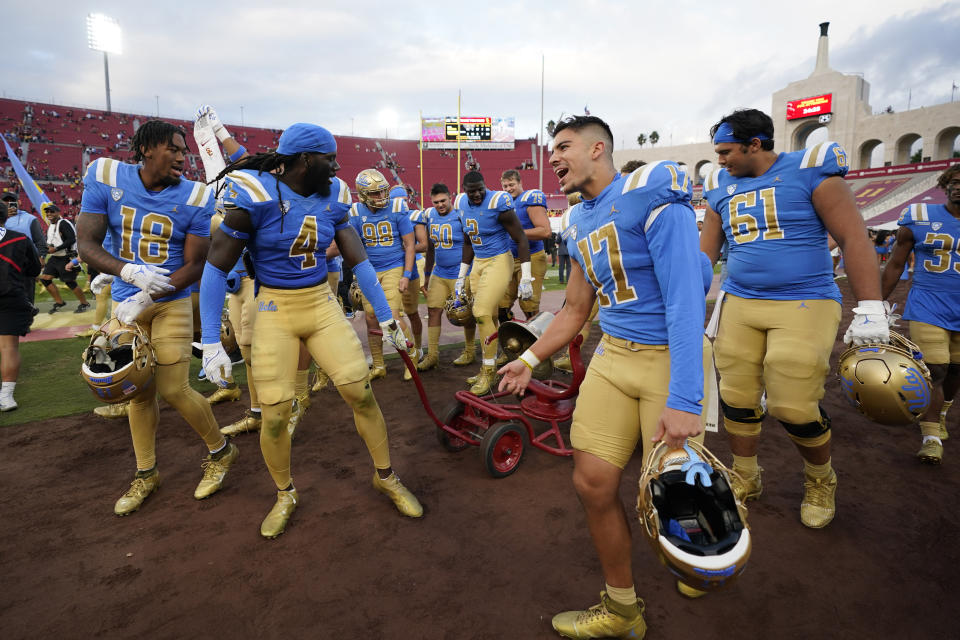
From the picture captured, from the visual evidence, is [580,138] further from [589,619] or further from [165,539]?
[165,539]

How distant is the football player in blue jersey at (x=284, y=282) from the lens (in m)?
2.92

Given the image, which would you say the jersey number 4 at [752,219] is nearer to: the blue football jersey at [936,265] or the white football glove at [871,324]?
the white football glove at [871,324]

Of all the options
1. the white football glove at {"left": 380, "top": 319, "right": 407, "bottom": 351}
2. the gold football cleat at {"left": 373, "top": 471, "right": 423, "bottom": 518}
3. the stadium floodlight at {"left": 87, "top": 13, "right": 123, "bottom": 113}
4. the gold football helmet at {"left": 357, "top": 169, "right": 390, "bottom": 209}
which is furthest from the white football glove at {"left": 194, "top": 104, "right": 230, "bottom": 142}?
the stadium floodlight at {"left": 87, "top": 13, "right": 123, "bottom": 113}

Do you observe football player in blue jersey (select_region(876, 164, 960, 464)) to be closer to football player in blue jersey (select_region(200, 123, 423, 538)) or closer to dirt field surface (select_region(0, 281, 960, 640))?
dirt field surface (select_region(0, 281, 960, 640))

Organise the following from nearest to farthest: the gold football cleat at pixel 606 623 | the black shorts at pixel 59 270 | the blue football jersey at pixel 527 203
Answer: the gold football cleat at pixel 606 623
the blue football jersey at pixel 527 203
the black shorts at pixel 59 270

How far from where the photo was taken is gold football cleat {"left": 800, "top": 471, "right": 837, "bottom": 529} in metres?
2.99

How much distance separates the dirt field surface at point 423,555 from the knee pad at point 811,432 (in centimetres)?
52

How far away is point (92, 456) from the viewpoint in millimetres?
4160

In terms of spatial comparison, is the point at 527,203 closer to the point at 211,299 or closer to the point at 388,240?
the point at 388,240

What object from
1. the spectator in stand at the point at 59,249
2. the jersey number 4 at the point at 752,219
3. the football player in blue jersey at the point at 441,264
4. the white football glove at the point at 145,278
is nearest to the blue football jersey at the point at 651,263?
the jersey number 4 at the point at 752,219

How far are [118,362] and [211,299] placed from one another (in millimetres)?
871

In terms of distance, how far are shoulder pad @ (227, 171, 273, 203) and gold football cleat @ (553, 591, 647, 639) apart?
269 centimetres

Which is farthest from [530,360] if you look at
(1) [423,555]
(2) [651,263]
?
(1) [423,555]

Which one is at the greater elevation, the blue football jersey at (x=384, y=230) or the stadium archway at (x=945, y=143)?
the stadium archway at (x=945, y=143)
